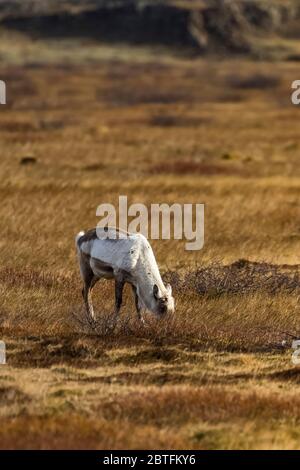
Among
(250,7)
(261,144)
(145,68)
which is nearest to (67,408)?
(261,144)

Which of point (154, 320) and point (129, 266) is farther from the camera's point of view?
point (154, 320)

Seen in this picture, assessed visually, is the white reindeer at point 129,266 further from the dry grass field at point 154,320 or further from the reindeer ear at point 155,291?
the dry grass field at point 154,320

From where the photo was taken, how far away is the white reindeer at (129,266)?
39.6 feet

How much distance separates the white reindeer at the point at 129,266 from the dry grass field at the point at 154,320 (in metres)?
0.36

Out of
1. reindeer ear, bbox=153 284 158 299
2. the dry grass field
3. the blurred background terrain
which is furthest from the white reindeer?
the blurred background terrain

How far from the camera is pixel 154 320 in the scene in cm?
1241

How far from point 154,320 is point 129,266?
76 centimetres

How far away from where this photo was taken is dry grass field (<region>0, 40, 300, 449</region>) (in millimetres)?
9359

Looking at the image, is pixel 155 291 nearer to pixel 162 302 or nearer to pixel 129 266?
pixel 162 302

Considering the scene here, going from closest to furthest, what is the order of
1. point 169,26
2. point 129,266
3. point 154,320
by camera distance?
point 129,266 < point 154,320 < point 169,26

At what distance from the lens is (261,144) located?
44.2 m

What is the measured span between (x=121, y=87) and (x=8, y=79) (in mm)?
10369

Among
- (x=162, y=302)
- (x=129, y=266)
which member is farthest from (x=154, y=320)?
(x=129, y=266)

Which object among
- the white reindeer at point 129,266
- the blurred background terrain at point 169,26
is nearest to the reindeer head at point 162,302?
the white reindeer at point 129,266
